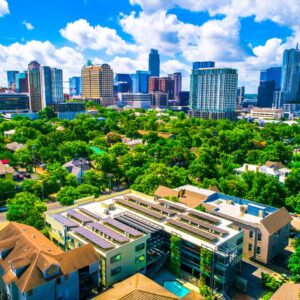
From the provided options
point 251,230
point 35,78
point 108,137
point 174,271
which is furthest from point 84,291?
point 35,78

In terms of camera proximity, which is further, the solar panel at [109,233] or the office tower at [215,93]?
the office tower at [215,93]

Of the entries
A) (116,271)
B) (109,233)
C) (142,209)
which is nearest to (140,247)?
(116,271)

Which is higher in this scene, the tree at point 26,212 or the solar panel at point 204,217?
the solar panel at point 204,217

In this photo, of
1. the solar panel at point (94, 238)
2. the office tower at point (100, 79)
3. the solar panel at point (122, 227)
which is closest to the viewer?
the solar panel at point (94, 238)

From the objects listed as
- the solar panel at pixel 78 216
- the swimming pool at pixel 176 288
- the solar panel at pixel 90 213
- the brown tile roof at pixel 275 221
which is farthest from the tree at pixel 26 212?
the brown tile roof at pixel 275 221

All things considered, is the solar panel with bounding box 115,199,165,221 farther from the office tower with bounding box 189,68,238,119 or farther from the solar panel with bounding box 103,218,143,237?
the office tower with bounding box 189,68,238,119

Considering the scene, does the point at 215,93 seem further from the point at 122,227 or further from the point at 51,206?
the point at 122,227

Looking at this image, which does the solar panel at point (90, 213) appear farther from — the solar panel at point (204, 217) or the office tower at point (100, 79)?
the office tower at point (100, 79)

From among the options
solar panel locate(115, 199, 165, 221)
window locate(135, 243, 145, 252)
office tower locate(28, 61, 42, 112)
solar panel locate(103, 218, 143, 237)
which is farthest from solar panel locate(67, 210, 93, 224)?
office tower locate(28, 61, 42, 112)
